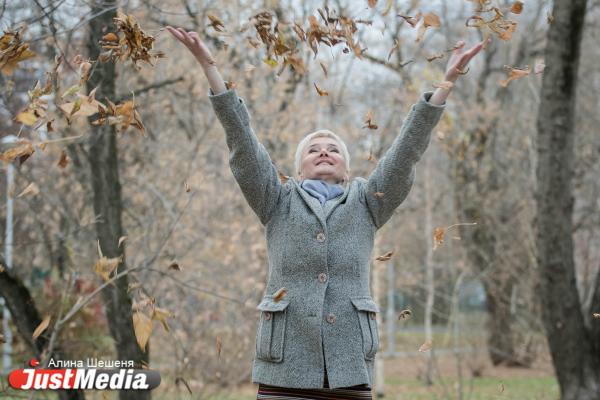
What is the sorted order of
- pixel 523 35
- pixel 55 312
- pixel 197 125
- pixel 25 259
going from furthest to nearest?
pixel 523 35
pixel 197 125
pixel 25 259
pixel 55 312

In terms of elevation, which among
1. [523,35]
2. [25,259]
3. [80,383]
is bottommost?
[80,383]

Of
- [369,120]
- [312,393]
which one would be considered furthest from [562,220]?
[312,393]

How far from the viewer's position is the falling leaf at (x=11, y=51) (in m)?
2.66

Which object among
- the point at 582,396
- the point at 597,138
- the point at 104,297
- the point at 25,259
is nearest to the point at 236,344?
the point at 25,259

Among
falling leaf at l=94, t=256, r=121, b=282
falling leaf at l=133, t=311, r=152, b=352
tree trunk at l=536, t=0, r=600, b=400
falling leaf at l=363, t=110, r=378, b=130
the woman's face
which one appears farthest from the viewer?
tree trunk at l=536, t=0, r=600, b=400

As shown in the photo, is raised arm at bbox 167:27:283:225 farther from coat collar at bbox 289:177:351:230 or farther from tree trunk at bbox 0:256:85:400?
tree trunk at bbox 0:256:85:400

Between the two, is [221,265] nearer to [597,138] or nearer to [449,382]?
[449,382]

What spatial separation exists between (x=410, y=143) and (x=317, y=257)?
0.51 metres

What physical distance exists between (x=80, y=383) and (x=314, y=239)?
5.98ft

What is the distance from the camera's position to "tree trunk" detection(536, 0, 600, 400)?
529 cm

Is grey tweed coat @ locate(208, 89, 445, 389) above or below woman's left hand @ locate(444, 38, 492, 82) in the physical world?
below

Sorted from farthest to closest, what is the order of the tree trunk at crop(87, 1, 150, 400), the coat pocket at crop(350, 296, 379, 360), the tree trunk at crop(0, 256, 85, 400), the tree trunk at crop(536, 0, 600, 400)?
the tree trunk at crop(536, 0, 600, 400)
the tree trunk at crop(87, 1, 150, 400)
the tree trunk at crop(0, 256, 85, 400)
the coat pocket at crop(350, 296, 379, 360)

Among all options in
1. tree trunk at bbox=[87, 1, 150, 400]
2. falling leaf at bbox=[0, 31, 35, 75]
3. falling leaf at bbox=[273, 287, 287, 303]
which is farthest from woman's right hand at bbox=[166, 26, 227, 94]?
tree trunk at bbox=[87, 1, 150, 400]

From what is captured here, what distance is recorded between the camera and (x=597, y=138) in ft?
38.5
